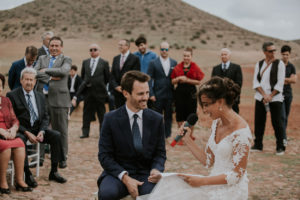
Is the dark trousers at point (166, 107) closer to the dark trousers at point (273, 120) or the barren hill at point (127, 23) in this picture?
the dark trousers at point (273, 120)

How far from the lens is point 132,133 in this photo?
367cm

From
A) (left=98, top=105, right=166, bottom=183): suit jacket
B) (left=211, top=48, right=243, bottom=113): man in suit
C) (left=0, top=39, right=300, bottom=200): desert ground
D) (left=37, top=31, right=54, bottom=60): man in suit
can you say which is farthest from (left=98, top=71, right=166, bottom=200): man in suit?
(left=211, top=48, right=243, bottom=113): man in suit

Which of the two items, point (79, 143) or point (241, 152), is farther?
point (79, 143)

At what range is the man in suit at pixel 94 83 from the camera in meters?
9.19

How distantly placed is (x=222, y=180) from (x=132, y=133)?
1.05 metres

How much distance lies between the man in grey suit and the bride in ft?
12.3

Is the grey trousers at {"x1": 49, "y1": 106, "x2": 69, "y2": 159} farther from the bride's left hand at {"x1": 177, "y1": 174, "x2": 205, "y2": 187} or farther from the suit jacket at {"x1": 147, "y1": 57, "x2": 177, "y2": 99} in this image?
the bride's left hand at {"x1": 177, "y1": 174, "x2": 205, "y2": 187}

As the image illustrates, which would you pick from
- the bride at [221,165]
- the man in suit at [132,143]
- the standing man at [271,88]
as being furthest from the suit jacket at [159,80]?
the bride at [221,165]

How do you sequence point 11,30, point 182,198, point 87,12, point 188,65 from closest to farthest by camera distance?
1. point 182,198
2. point 188,65
3. point 11,30
4. point 87,12

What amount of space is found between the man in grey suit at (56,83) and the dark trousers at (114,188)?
3.31 m

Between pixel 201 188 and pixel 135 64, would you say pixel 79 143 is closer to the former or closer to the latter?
pixel 135 64

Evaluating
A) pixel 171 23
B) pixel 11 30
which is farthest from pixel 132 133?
pixel 171 23

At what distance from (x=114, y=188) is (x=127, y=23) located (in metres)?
64.9

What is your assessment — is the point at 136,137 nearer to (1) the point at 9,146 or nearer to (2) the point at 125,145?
(2) the point at 125,145
